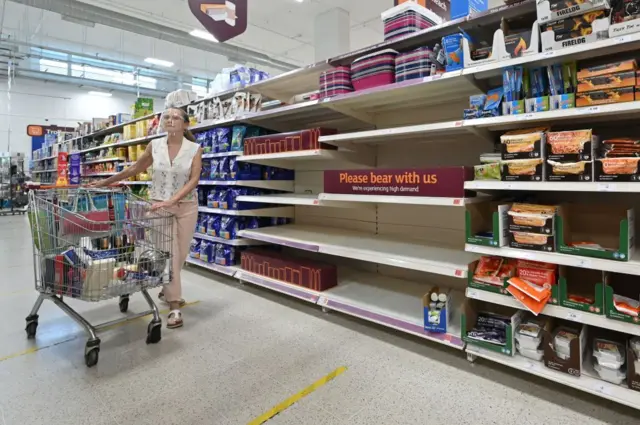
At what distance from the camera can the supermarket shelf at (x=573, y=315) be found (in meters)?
1.58

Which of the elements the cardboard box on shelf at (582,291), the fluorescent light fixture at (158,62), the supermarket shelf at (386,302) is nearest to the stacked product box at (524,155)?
the cardboard box on shelf at (582,291)

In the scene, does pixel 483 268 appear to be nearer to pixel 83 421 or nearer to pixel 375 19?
pixel 83 421

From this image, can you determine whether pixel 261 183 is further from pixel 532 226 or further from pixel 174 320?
pixel 532 226

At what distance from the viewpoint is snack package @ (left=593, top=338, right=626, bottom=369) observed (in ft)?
5.41

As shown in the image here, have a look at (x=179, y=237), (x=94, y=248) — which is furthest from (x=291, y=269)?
(x=94, y=248)

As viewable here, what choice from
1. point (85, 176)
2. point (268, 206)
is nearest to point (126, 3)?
point (85, 176)

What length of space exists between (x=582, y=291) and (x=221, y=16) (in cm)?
369

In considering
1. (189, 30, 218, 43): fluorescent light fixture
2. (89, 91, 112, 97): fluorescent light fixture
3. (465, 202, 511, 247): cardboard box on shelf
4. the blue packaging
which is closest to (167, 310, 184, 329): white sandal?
the blue packaging

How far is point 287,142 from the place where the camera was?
3.25 metres

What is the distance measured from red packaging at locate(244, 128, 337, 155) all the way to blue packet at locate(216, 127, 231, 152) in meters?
0.38

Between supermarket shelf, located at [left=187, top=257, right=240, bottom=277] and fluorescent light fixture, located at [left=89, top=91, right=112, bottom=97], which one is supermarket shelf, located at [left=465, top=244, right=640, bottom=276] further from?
fluorescent light fixture, located at [left=89, top=91, right=112, bottom=97]

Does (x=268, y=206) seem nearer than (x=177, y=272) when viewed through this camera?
No

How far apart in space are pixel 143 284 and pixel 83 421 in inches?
33.6

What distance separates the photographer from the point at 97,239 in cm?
231
